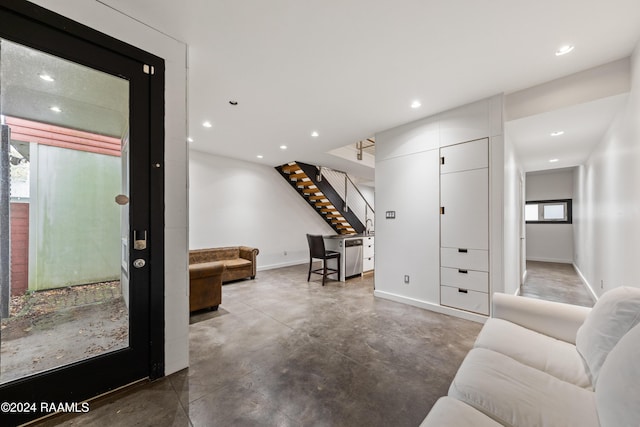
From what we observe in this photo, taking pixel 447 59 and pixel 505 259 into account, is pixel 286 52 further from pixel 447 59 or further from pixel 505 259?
pixel 505 259

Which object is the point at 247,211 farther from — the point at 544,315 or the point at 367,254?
the point at 544,315

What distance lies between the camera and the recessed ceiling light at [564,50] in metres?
2.05

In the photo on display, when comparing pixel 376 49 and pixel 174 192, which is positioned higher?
pixel 376 49

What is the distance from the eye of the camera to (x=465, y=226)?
3078 millimetres

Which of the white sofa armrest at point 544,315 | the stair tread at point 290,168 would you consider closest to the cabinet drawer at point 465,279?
the white sofa armrest at point 544,315

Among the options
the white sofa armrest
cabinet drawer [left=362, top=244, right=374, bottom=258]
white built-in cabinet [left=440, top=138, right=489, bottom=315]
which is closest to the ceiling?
white built-in cabinet [left=440, top=138, right=489, bottom=315]

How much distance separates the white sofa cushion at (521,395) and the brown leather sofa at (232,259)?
435cm

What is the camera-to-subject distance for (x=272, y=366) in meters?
2.05

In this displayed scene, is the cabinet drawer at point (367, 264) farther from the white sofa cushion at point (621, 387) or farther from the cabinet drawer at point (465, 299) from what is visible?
the white sofa cushion at point (621, 387)

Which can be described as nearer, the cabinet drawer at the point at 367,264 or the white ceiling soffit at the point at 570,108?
the white ceiling soffit at the point at 570,108

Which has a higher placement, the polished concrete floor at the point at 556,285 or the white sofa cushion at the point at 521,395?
the white sofa cushion at the point at 521,395

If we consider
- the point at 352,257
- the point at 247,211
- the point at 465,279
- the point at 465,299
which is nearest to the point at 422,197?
the point at 465,279

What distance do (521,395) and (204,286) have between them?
3272 mm

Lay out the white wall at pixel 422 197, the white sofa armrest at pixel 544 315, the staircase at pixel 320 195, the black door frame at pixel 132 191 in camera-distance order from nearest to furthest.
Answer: the black door frame at pixel 132 191
the white sofa armrest at pixel 544 315
the white wall at pixel 422 197
the staircase at pixel 320 195
